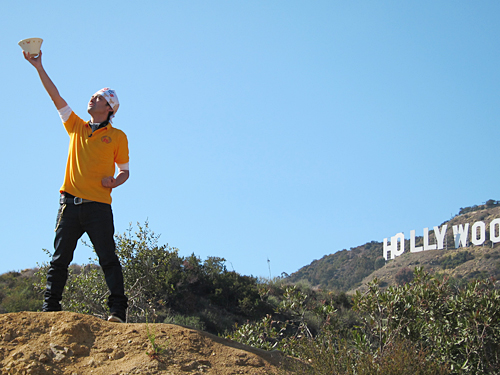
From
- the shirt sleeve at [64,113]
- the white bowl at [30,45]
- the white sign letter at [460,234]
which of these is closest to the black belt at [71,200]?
the shirt sleeve at [64,113]

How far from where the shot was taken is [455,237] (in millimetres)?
50469

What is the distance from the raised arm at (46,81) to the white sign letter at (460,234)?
49579mm

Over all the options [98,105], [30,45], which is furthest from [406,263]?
[30,45]

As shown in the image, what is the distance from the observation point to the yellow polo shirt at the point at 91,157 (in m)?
4.61

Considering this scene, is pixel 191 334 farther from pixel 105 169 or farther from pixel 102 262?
pixel 105 169

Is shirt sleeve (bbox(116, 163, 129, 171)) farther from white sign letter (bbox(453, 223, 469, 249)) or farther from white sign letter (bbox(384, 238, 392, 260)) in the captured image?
white sign letter (bbox(384, 238, 392, 260))

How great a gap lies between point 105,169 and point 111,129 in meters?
0.46

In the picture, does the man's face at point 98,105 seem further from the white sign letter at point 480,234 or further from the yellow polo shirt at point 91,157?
the white sign letter at point 480,234

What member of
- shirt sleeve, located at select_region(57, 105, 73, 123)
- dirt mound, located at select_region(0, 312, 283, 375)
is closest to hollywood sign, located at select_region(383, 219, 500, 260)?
Answer: dirt mound, located at select_region(0, 312, 283, 375)

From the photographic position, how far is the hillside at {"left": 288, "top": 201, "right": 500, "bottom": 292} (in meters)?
45.1

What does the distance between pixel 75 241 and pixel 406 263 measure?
52.0 meters

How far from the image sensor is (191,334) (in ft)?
14.1

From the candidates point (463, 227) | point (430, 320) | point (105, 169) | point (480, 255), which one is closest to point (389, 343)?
point (430, 320)

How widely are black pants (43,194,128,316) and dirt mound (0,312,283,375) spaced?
32 cm
